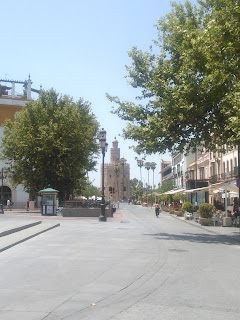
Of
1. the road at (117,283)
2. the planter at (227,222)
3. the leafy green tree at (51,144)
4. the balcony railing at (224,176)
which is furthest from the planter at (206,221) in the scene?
the balcony railing at (224,176)

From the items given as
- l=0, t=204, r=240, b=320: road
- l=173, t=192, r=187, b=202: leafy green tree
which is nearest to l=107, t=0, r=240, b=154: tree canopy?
l=0, t=204, r=240, b=320: road

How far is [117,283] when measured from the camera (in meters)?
8.16

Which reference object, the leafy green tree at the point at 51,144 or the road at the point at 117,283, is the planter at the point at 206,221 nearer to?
the road at the point at 117,283

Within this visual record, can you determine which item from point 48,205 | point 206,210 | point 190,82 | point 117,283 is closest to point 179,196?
point 48,205

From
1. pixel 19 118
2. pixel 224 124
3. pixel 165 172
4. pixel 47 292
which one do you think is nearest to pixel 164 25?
pixel 224 124

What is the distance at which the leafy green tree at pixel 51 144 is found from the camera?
43219 millimetres

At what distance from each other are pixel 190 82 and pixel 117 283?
1155cm

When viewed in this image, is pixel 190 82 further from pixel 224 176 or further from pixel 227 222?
pixel 224 176

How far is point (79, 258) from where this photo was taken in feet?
37.4

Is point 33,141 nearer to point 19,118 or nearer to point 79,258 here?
point 19,118

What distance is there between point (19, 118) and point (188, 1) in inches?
1172

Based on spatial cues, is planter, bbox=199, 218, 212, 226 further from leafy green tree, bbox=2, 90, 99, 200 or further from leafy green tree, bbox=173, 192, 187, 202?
leafy green tree, bbox=173, 192, 187, 202

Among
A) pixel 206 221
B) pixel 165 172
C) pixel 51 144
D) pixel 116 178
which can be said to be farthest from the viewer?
pixel 116 178

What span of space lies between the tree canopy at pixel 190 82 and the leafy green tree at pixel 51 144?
74.2ft
